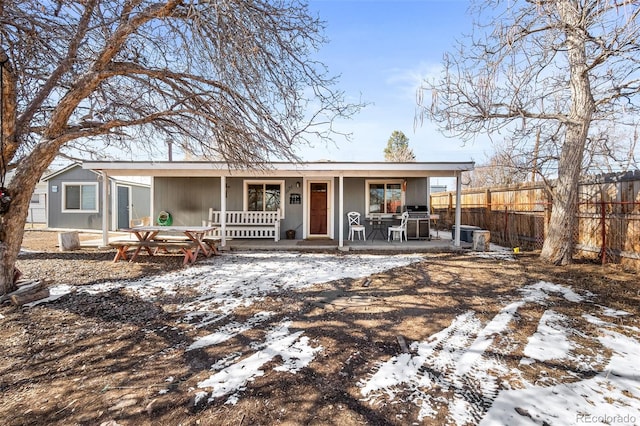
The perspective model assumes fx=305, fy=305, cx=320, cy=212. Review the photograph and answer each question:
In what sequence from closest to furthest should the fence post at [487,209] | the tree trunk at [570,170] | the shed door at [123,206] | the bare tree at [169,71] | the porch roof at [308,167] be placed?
the bare tree at [169,71] < the tree trunk at [570,170] < the porch roof at [308,167] < the fence post at [487,209] < the shed door at [123,206]

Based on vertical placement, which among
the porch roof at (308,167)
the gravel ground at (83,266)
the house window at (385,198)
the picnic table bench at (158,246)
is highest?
the porch roof at (308,167)

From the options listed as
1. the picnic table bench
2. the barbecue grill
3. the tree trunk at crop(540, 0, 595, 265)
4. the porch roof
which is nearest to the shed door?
the porch roof

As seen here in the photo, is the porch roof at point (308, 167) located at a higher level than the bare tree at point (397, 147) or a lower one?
lower

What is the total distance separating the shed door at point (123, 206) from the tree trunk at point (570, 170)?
51.9 feet

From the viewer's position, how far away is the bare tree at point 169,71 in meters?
3.58

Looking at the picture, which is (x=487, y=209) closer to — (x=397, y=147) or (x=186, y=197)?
(x=186, y=197)

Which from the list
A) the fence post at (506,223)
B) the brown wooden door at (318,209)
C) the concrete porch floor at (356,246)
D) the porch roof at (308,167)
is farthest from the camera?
the brown wooden door at (318,209)

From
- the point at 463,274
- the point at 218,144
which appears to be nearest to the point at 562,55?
the point at 463,274

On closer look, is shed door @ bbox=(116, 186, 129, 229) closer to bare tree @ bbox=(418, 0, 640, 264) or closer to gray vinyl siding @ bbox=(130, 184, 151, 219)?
gray vinyl siding @ bbox=(130, 184, 151, 219)

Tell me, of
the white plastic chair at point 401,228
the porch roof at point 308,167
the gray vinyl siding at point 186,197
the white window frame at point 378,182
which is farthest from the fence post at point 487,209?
the gray vinyl siding at point 186,197

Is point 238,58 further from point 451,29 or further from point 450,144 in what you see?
point 450,144

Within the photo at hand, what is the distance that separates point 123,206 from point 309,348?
14554 mm

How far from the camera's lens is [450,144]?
6.71m

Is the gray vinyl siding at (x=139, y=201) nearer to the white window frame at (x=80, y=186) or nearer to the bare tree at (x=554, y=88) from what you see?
the white window frame at (x=80, y=186)
